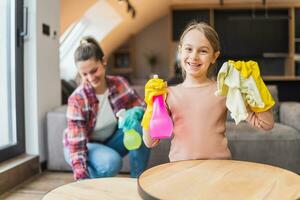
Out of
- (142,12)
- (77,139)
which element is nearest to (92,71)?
(77,139)

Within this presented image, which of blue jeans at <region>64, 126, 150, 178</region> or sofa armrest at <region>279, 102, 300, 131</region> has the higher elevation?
sofa armrest at <region>279, 102, 300, 131</region>

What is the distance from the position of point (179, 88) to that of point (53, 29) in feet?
6.19

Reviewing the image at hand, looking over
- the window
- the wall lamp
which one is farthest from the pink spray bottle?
the wall lamp

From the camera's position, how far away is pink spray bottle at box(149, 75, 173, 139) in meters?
1.36

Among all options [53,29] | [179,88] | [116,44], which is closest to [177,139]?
[179,88]

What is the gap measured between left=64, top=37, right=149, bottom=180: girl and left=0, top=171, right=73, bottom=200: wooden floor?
0.44m

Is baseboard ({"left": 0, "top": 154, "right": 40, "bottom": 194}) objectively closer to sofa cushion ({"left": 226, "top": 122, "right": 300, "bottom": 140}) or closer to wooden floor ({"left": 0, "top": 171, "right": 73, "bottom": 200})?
wooden floor ({"left": 0, "top": 171, "right": 73, "bottom": 200})

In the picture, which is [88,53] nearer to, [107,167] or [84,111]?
[84,111]

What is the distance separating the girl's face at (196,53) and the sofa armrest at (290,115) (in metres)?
1.51

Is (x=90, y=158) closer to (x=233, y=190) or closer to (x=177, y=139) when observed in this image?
(x=177, y=139)

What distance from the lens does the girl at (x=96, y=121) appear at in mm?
1897

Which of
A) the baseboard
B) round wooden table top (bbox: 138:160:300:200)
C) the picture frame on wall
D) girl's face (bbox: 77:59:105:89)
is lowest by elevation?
the baseboard

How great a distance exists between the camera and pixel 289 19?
→ 23.0ft

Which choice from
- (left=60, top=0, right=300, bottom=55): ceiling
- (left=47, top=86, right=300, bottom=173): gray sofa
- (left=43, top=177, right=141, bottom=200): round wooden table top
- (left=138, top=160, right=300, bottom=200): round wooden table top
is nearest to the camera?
(left=138, top=160, right=300, bottom=200): round wooden table top
